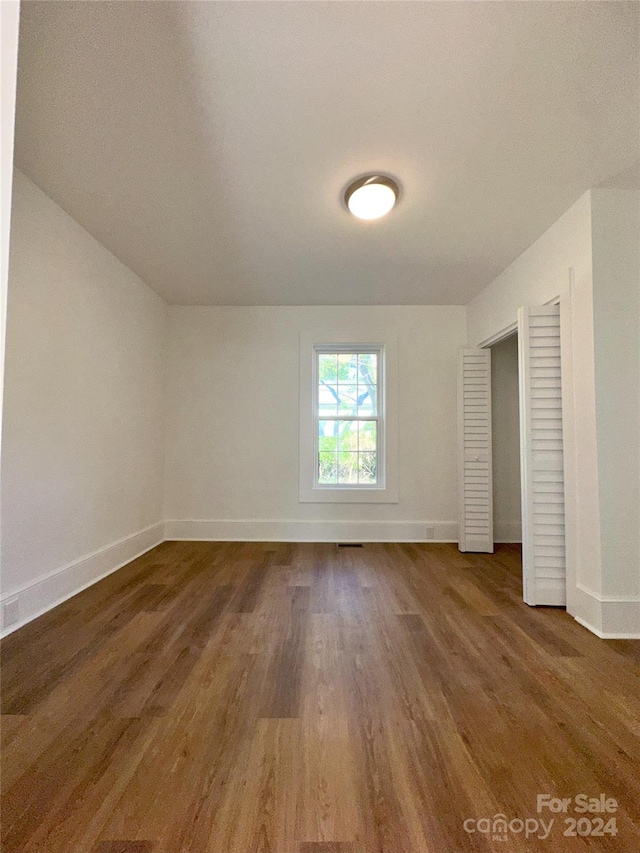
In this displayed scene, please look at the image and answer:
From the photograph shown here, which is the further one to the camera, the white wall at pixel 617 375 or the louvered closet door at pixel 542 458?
the louvered closet door at pixel 542 458

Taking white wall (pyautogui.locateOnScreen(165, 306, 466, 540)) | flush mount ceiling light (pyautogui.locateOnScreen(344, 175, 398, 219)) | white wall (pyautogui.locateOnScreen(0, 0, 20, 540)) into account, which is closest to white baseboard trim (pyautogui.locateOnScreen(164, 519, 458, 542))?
white wall (pyautogui.locateOnScreen(165, 306, 466, 540))

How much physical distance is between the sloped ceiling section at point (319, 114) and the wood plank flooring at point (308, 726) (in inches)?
102

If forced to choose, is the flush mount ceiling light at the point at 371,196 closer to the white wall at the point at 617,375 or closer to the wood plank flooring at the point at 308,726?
the white wall at the point at 617,375

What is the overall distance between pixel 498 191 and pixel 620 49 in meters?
0.85


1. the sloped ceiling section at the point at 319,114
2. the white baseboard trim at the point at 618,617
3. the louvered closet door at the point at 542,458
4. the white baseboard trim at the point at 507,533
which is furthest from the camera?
the white baseboard trim at the point at 507,533

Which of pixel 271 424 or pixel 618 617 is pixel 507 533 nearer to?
pixel 618 617

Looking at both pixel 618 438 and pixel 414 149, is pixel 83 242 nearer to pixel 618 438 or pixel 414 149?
pixel 414 149

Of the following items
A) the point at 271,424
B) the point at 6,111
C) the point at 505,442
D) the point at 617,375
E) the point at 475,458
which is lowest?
the point at 475,458

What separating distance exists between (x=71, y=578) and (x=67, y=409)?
1.19 metres

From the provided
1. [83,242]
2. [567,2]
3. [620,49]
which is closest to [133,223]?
[83,242]

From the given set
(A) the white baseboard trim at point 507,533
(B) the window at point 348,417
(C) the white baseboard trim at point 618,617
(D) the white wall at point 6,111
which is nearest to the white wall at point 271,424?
(B) the window at point 348,417

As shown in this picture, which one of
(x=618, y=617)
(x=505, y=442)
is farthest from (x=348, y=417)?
(x=618, y=617)

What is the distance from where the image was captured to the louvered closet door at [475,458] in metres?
3.97

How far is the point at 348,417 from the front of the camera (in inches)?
179
